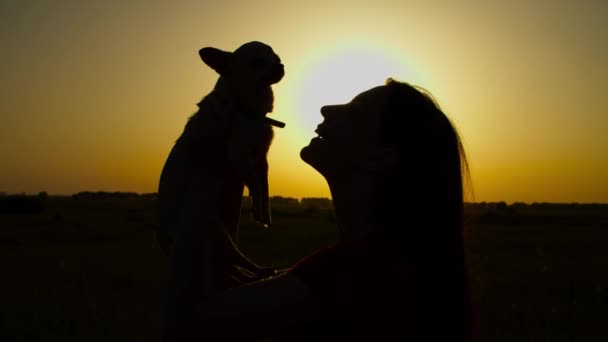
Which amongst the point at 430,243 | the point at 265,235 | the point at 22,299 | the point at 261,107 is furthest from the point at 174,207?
the point at 265,235

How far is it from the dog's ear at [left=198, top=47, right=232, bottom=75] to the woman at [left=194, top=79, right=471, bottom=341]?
164 centimetres

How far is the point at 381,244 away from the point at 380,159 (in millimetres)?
277

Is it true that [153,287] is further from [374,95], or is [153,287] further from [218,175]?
[374,95]

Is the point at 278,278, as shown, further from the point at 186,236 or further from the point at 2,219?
the point at 2,219

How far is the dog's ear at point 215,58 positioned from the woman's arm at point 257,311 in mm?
2117

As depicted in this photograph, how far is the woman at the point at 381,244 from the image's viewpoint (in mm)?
1413

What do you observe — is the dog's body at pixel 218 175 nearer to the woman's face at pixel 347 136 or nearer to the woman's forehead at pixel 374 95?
the woman's face at pixel 347 136

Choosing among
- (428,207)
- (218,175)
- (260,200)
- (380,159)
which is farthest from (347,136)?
(260,200)

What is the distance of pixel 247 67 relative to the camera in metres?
3.45

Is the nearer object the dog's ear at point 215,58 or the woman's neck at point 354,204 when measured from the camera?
the woman's neck at point 354,204

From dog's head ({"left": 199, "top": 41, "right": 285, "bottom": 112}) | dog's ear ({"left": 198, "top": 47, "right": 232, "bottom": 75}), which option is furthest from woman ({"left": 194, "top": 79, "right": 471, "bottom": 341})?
dog's ear ({"left": 198, "top": 47, "right": 232, "bottom": 75})

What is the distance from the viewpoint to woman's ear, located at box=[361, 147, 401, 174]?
1688 mm

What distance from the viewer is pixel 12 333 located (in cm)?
661

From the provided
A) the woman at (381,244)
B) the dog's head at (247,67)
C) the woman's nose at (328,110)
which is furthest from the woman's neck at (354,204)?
the dog's head at (247,67)
